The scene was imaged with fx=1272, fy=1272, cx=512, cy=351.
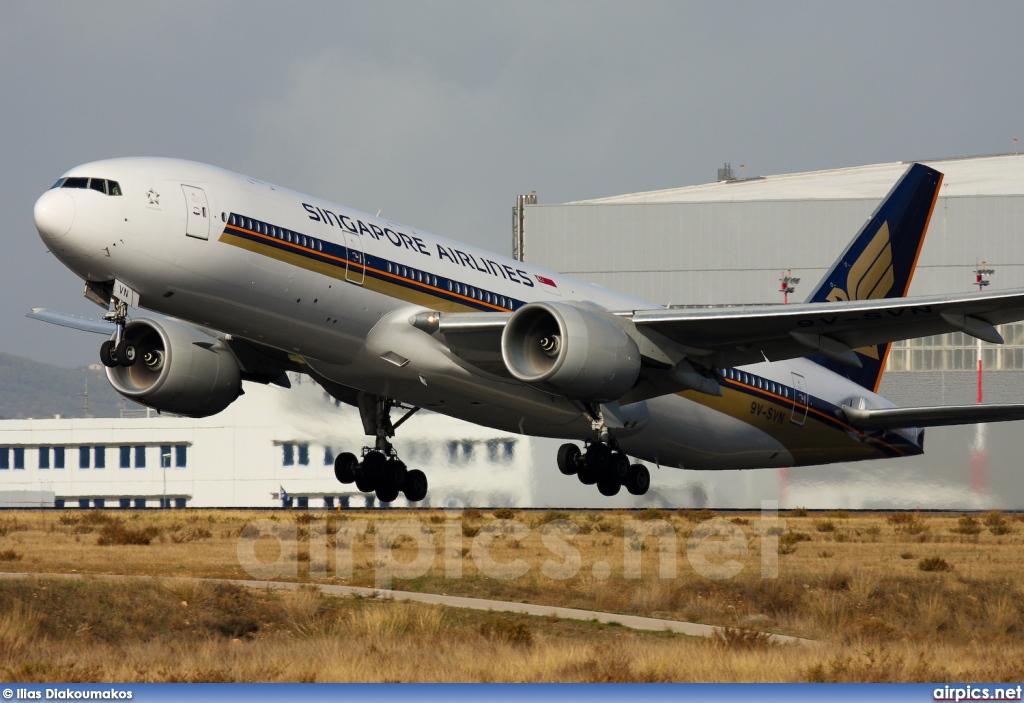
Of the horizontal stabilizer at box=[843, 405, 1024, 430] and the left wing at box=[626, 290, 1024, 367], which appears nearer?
the left wing at box=[626, 290, 1024, 367]

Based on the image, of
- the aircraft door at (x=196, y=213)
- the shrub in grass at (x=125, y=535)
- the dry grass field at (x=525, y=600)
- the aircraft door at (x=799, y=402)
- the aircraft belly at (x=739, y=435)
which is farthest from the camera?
the shrub in grass at (x=125, y=535)

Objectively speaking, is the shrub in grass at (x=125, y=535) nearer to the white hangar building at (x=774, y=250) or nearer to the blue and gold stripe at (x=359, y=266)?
the blue and gold stripe at (x=359, y=266)

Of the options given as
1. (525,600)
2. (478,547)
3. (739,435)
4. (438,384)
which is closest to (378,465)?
(525,600)

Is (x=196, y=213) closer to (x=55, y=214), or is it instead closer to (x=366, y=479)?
(x=55, y=214)

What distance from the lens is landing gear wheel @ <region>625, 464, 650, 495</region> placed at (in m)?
30.5

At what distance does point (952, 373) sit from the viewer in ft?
205

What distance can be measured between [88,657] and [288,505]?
1468 inches

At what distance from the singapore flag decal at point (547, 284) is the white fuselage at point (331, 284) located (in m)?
0.03

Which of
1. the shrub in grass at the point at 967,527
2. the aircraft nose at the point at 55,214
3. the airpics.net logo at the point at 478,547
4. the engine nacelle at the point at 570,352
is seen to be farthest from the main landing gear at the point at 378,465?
the shrub in grass at the point at 967,527

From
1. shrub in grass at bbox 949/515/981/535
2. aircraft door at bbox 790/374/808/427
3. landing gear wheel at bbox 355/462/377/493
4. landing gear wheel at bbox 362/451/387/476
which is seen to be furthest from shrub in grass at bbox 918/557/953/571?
landing gear wheel at bbox 355/462/377/493

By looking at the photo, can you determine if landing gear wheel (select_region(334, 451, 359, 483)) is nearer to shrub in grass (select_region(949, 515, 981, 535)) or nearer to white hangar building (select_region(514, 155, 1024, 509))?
shrub in grass (select_region(949, 515, 981, 535))

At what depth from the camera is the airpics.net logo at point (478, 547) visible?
Answer: 37438mm

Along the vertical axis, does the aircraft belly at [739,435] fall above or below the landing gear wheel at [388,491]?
above

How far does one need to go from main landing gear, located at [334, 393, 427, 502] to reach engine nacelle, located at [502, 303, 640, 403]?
6195 mm
